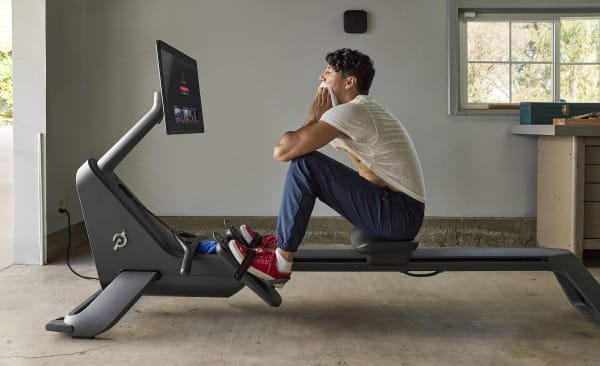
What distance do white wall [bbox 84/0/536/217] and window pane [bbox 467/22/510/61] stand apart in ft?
0.77

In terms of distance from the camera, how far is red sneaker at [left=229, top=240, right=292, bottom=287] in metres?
2.69

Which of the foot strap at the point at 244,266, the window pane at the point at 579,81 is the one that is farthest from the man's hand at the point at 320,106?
the window pane at the point at 579,81

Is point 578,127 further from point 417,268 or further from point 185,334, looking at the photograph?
point 185,334

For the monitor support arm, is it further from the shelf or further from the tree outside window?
the tree outside window

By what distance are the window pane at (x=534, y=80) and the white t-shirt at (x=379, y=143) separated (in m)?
2.37

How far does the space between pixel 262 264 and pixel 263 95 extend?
2.26 m

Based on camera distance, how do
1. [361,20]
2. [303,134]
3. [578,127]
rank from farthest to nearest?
[361,20] → [578,127] → [303,134]

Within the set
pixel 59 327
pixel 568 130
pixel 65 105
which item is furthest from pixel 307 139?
pixel 65 105

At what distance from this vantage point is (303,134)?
2635mm

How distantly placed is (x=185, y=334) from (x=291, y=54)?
2.60m

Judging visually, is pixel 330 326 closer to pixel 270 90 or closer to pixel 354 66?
pixel 354 66

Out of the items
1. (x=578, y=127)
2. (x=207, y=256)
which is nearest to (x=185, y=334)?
(x=207, y=256)

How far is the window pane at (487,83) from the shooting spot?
4.72 metres

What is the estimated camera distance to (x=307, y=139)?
262cm
